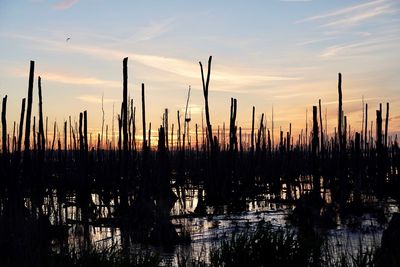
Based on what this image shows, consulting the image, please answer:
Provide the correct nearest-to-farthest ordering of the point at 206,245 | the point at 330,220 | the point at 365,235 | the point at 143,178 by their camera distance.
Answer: the point at 206,245 → the point at 365,235 → the point at 330,220 → the point at 143,178

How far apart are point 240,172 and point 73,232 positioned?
1242 cm

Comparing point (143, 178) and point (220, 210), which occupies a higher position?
point (143, 178)

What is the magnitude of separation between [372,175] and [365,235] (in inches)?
378

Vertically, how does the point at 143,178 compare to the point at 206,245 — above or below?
above

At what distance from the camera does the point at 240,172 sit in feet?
70.4

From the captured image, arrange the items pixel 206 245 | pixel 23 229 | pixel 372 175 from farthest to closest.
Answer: pixel 372 175
pixel 206 245
pixel 23 229

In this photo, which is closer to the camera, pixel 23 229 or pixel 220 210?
pixel 23 229

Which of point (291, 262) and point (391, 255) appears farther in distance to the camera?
point (291, 262)

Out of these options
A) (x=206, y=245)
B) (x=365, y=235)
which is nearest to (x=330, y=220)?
(x=365, y=235)

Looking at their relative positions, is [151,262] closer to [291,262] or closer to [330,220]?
[291,262]

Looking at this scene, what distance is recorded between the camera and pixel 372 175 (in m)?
18.3

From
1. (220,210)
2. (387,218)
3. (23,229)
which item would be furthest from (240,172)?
(23,229)

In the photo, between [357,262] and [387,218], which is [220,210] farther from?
[357,262]

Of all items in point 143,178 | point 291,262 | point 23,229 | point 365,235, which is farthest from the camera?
point 143,178
